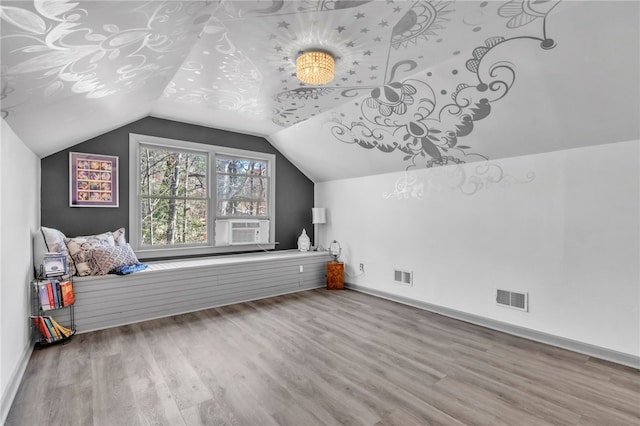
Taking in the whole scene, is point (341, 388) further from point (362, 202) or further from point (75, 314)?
point (362, 202)

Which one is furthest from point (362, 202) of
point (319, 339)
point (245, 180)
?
point (319, 339)

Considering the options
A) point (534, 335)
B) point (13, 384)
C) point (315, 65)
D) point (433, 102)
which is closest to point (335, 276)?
point (534, 335)

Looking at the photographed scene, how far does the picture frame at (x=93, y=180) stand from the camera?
366 cm

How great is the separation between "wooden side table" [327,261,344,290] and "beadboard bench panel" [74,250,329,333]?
0.22 meters

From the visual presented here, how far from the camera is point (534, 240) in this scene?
10.3 feet

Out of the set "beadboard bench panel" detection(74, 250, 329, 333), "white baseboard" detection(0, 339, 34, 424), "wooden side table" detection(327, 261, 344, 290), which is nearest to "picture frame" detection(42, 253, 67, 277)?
"beadboard bench panel" detection(74, 250, 329, 333)

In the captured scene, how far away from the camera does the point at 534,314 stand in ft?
10.2

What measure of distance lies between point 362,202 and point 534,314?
8.86 ft

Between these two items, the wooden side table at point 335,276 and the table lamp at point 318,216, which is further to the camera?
the table lamp at point 318,216

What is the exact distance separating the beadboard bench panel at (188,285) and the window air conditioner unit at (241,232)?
9.7 inches

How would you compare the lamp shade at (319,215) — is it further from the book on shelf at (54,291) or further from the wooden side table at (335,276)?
the book on shelf at (54,291)

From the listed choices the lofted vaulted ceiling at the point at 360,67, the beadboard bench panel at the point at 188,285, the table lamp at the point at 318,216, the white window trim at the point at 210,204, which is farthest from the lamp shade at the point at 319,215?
the lofted vaulted ceiling at the point at 360,67

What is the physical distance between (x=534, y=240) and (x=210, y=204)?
4.25m

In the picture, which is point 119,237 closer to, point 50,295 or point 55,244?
point 55,244
